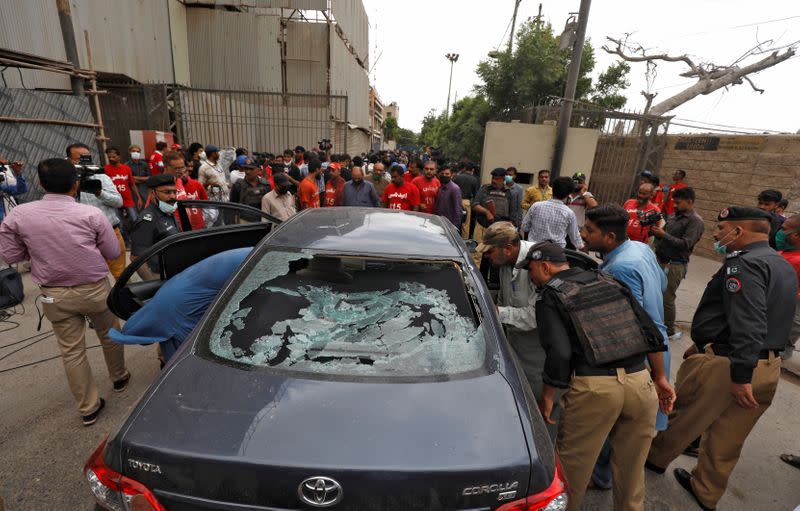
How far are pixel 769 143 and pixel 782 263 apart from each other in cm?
766

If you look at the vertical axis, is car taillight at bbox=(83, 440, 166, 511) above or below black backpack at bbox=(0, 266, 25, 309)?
above

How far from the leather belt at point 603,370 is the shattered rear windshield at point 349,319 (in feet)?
1.73

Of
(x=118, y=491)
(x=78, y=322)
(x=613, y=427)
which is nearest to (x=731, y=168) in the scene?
(x=613, y=427)

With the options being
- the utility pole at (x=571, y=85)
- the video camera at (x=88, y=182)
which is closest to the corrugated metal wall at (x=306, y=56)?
the utility pole at (x=571, y=85)

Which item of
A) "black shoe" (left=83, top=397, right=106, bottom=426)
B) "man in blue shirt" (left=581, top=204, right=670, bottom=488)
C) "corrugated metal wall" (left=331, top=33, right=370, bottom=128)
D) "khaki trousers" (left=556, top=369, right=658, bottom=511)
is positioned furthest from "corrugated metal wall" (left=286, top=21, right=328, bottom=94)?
"khaki trousers" (left=556, top=369, right=658, bottom=511)

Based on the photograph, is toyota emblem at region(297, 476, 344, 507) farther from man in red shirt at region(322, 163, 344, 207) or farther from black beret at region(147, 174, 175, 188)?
man in red shirt at region(322, 163, 344, 207)

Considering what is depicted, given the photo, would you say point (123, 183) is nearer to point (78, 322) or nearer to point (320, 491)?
point (78, 322)

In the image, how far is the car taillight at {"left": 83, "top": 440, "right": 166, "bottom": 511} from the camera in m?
1.19

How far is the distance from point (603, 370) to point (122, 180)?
6.25 meters

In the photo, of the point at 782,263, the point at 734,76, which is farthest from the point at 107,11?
the point at 734,76

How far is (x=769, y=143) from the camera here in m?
7.46

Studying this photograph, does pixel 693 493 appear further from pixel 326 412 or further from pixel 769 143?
pixel 769 143

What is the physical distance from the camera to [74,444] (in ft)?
8.41

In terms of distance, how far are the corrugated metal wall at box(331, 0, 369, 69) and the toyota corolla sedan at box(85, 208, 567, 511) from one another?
14.6m
